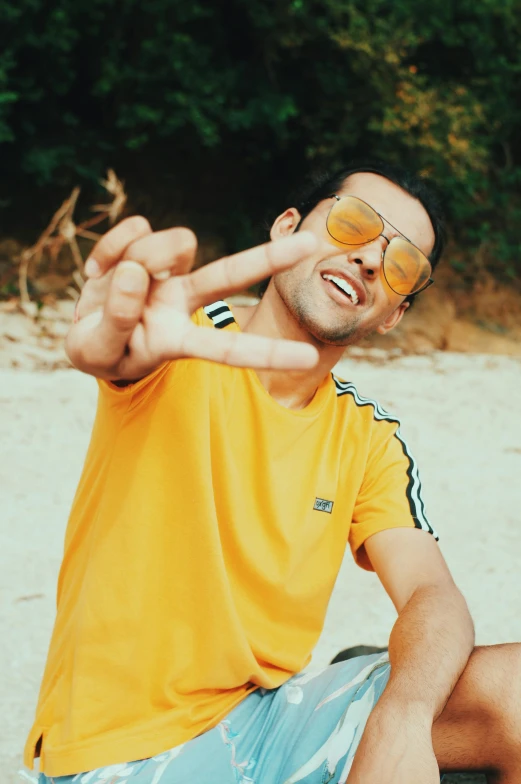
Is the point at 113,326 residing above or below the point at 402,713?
above

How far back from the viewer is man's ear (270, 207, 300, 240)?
231 centimetres

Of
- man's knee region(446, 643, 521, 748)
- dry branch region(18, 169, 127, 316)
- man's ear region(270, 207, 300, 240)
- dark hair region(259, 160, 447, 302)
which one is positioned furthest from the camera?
dry branch region(18, 169, 127, 316)

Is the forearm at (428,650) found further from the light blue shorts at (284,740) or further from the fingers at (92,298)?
the fingers at (92,298)

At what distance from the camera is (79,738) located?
1.66m

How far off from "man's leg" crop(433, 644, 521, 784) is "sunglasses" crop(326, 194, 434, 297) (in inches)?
34.8

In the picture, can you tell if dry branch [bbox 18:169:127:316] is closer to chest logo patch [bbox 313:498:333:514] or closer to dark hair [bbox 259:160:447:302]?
dark hair [bbox 259:160:447:302]

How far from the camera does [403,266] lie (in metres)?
2.05

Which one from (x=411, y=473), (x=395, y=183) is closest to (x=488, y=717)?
(x=411, y=473)

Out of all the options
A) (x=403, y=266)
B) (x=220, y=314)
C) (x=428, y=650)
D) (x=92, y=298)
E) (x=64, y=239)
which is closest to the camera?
(x=92, y=298)

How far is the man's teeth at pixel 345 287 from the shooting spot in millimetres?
1972

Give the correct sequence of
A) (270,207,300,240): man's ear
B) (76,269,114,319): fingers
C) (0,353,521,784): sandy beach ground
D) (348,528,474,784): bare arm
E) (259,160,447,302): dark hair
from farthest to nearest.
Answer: (0,353,521,784): sandy beach ground, (270,207,300,240): man's ear, (259,160,447,302): dark hair, (348,528,474,784): bare arm, (76,269,114,319): fingers

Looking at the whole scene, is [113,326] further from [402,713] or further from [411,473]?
[411,473]

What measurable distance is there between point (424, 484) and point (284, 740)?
346cm

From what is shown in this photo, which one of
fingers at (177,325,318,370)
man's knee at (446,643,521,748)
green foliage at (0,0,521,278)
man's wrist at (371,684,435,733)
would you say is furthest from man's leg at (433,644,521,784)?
green foliage at (0,0,521,278)
